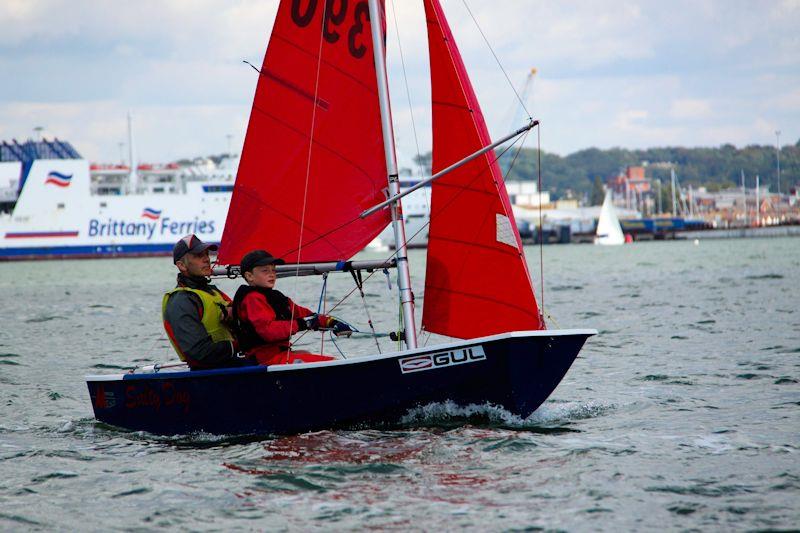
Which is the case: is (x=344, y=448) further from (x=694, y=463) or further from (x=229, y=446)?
(x=694, y=463)

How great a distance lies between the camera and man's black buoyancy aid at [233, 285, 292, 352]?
9.26m

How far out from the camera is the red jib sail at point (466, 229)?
9.62 m

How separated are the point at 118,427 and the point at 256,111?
3.25 m

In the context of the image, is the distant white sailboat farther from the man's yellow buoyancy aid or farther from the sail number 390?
the man's yellow buoyancy aid

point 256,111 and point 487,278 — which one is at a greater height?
point 256,111

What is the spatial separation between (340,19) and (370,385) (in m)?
3.45

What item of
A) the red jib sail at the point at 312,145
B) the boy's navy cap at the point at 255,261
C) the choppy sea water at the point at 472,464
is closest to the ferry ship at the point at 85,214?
the choppy sea water at the point at 472,464

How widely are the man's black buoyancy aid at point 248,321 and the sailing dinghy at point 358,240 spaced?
39 cm

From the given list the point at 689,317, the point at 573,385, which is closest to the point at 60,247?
the point at 689,317

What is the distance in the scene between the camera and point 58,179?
298 ft

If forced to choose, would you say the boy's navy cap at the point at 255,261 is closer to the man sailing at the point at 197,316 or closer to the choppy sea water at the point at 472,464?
the man sailing at the point at 197,316

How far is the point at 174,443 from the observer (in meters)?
9.56

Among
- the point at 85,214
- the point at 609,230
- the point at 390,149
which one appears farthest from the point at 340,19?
the point at 609,230

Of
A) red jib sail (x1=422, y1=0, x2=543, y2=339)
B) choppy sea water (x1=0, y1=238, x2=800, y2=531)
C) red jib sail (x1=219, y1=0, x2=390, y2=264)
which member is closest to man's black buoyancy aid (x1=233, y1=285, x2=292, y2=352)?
choppy sea water (x1=0, y1=238, x2=800, y2=531)
